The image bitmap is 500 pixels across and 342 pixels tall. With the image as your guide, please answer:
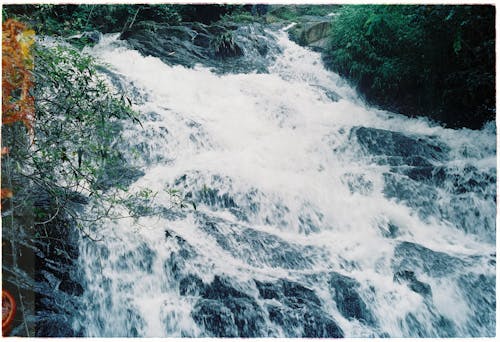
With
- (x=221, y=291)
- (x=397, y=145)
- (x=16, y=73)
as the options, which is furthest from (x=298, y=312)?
(x=397, y=145)

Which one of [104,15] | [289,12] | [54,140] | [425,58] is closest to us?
[54,140]

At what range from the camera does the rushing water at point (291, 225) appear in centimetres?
313

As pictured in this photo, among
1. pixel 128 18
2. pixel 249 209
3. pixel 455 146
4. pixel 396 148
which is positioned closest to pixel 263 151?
pixel 249 209

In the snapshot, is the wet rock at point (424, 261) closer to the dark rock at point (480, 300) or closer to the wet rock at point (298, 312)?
the dark rock at point (480, 300)

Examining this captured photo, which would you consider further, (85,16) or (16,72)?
(85,16)

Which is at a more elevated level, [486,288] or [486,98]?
[486,98]

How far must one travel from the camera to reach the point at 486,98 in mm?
5023

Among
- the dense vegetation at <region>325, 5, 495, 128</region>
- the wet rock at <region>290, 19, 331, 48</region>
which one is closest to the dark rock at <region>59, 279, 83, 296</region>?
the dense vegetation at <region>325, 5, 495, 128</region>

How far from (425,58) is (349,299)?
395 centimetres

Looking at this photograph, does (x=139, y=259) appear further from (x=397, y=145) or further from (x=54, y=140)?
(x=397, y=145)

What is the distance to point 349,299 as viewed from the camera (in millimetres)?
3264

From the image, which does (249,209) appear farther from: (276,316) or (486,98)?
(486,98)

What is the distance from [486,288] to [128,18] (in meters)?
7.22

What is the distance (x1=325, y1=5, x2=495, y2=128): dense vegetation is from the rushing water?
0.32m
